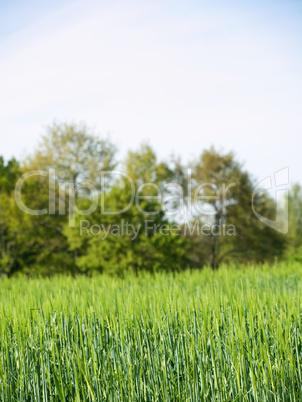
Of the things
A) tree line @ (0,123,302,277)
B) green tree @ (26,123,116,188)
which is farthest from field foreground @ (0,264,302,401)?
green tree @ (26,123,116,188)

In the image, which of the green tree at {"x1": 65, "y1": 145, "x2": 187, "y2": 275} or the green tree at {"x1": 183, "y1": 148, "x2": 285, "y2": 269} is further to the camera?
the green tree at {"x1": 183, "y1": 148, "x2": 285, "y2": 269}

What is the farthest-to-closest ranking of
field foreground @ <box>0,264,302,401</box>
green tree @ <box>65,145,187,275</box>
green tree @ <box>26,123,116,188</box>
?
green tree @ <box>26,123,116,188</box> < green tree @ <box>65,145,187,275</box> < field foreground @ <box>0,264,302,401</box>

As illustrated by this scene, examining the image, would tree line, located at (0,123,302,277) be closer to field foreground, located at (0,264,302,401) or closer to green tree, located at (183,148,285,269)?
green tree, located at (183,148,285,269)

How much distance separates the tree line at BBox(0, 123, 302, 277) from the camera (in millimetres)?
14984

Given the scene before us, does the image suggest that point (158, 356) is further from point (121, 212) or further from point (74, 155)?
point (74, 155)

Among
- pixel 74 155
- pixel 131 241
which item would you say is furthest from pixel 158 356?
pixel 74 155

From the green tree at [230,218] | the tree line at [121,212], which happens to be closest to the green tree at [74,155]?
the tree line at [121,212]

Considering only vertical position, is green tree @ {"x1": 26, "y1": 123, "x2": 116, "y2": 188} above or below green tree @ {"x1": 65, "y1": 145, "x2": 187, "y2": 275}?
above

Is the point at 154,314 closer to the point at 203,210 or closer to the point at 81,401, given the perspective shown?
the point at 81,401

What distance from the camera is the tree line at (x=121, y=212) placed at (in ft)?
49.2

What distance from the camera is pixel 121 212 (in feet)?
49.0

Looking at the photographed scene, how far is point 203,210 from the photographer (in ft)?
66.0

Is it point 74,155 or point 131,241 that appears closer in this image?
point 131,241

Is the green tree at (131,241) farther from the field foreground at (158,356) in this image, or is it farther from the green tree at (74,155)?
the field foreground at (158,356)
